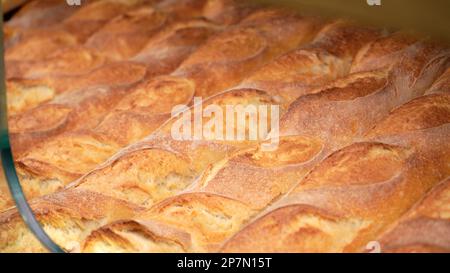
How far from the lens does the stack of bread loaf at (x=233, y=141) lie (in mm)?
856

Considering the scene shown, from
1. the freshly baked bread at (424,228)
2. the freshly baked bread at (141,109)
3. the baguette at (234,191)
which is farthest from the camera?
the freshly baked bread at (141,109)

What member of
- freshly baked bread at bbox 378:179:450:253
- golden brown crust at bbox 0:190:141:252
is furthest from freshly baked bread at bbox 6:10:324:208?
freshly baked bread at bbox 378:179:450:253

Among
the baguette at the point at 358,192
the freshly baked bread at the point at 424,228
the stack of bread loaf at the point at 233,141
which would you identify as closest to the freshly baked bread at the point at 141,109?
the stack of bread loaf at the point at 233,141

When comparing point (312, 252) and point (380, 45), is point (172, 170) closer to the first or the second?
point (312, 252)

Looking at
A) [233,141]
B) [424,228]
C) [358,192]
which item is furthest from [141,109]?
[424,228]

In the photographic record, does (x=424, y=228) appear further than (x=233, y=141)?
No

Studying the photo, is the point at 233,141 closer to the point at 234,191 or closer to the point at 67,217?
the point at 234,191

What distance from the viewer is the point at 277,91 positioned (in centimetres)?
115

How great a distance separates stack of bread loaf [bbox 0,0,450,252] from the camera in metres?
0.86

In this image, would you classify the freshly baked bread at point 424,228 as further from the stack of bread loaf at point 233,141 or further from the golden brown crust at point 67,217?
the golden brown crust at point 67,217

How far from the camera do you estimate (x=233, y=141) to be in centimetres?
105

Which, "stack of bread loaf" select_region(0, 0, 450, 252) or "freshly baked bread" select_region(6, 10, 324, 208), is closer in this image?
"stack of bread loaf" select_region(0, 0, 450, 252)

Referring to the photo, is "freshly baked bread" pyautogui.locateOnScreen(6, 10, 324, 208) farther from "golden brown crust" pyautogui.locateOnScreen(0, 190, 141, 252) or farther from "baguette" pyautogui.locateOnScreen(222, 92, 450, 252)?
"baguette" pyautogui.locateOnScreen(222, 92, 450, 252)

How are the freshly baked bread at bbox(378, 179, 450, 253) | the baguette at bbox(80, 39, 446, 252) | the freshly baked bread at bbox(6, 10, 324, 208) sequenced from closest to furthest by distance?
1. the freshly baked bread at bbox(378, 179, 450, 253)
2. the baguette at bbox(80, 39, 446, 252)
3. the freshly baked bread at bbox(6, 10, 324, 208)
